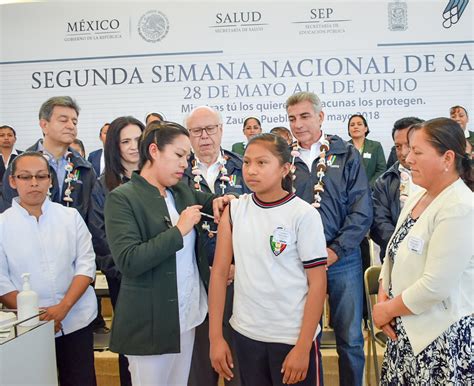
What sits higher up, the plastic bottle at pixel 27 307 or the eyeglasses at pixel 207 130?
the eyeglasses at pixel 207 130

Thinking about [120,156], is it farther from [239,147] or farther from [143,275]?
[239,147]

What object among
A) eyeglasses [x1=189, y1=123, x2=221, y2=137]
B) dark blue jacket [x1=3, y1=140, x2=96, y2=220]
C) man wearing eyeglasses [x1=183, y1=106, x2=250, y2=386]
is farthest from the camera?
dark blue jacket [x1=3, y1=140, x2=96, y2=220]

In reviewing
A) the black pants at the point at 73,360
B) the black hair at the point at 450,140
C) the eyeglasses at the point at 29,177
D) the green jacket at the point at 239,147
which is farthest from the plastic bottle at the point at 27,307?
the green jacket at the point at 239,147

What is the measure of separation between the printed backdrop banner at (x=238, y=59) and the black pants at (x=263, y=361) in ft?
16.1

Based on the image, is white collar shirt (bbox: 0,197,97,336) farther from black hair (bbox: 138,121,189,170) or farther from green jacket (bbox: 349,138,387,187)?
green jacket (bbox: 349,138,387,187)

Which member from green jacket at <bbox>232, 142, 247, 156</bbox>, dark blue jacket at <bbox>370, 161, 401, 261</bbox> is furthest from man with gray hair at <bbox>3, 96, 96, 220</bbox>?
green jacket at <bbox>232, 142, 247, 156</bbox>

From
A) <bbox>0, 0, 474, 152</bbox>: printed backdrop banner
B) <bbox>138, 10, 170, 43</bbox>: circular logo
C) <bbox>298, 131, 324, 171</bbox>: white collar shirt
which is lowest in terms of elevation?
<bbox>298, 131, 324, 171</bbox>: white collar shirt

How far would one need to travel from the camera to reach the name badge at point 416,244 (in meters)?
1.83

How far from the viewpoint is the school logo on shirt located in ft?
6.05

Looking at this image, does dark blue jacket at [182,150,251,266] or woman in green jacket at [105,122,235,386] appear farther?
dark blue jacket at [182,150,251,266]

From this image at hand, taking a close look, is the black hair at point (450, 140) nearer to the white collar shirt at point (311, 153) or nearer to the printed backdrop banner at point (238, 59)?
the white collar shirt at point (311, 153)

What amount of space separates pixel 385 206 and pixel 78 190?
184 cm

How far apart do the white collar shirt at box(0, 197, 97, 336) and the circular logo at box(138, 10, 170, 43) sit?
4556 millimetres

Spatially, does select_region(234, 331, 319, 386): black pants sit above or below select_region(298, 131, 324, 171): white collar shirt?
below
